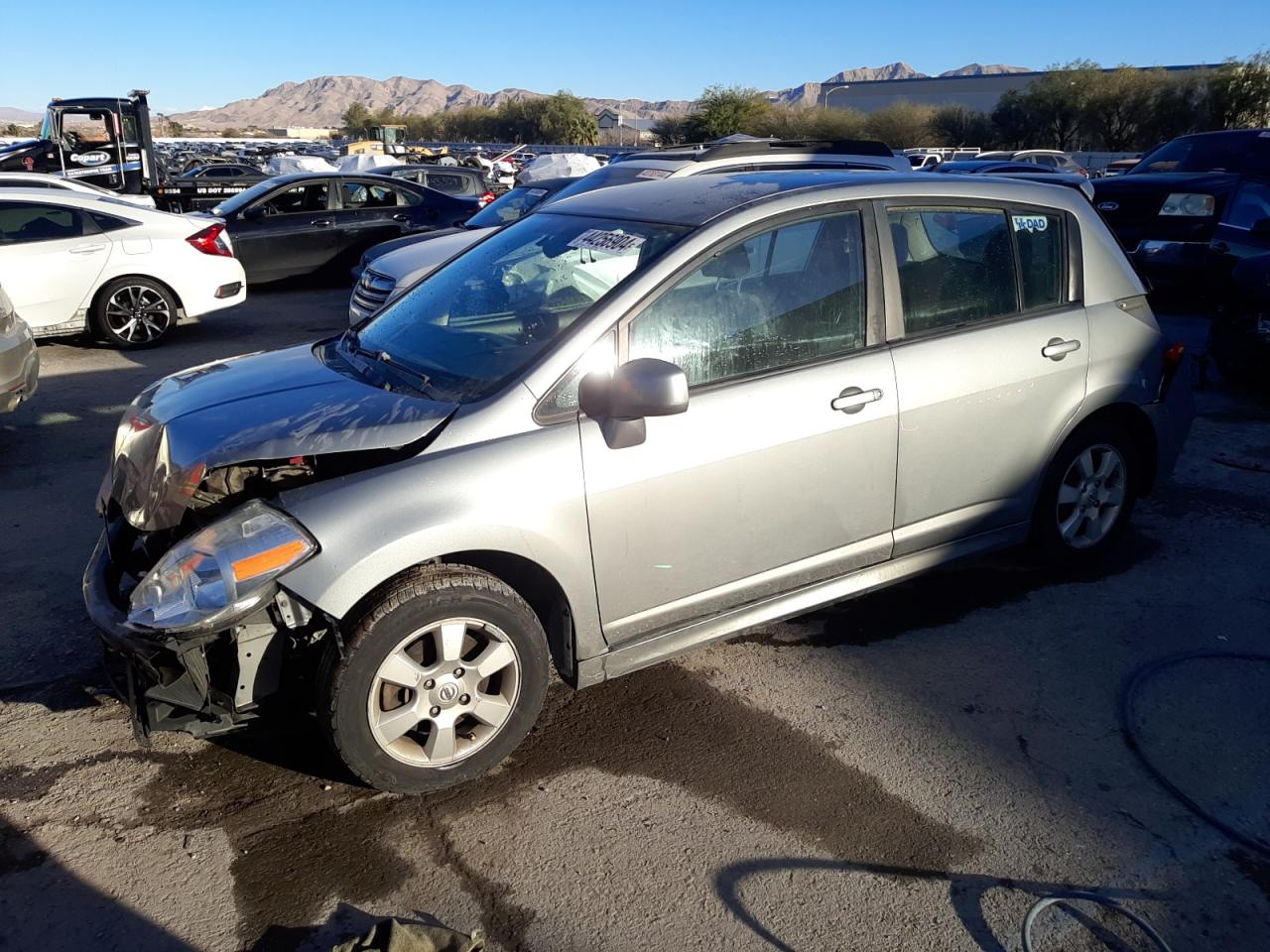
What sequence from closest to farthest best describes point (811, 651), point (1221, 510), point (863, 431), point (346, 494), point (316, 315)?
→ 1. point (346, 494)
2. point (863, 431)
3. point (811, 651)
4. point (1221, 510)
5. point (316, 315)

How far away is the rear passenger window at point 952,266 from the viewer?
3.89 metres

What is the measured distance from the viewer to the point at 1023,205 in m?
4.29

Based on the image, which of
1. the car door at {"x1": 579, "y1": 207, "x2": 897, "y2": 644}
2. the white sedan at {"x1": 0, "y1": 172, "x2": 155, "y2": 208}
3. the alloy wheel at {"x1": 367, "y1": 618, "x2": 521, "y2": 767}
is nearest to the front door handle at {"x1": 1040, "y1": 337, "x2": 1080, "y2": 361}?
the car door at {"x1": 579, "y1": 207, "x2": 897, "y2": 644}

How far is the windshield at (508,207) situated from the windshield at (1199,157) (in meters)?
7.26

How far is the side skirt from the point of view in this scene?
338 centimetres

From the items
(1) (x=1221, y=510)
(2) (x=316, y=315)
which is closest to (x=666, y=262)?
(1) (x=1221, y=510)

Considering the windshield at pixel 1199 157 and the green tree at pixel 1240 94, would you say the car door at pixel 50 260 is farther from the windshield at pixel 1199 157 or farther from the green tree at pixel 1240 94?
the green tree at pixel 1240 94

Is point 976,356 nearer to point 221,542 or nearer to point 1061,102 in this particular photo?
point 221,542

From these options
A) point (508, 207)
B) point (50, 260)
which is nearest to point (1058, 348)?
point (508, 207)

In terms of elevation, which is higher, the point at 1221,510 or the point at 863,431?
the point at 863,431

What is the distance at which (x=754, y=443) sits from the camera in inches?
135

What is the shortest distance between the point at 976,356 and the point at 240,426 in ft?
9.00

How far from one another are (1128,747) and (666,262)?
89.1 inches

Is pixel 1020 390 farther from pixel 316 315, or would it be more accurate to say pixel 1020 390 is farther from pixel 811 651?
pixel 316 315
